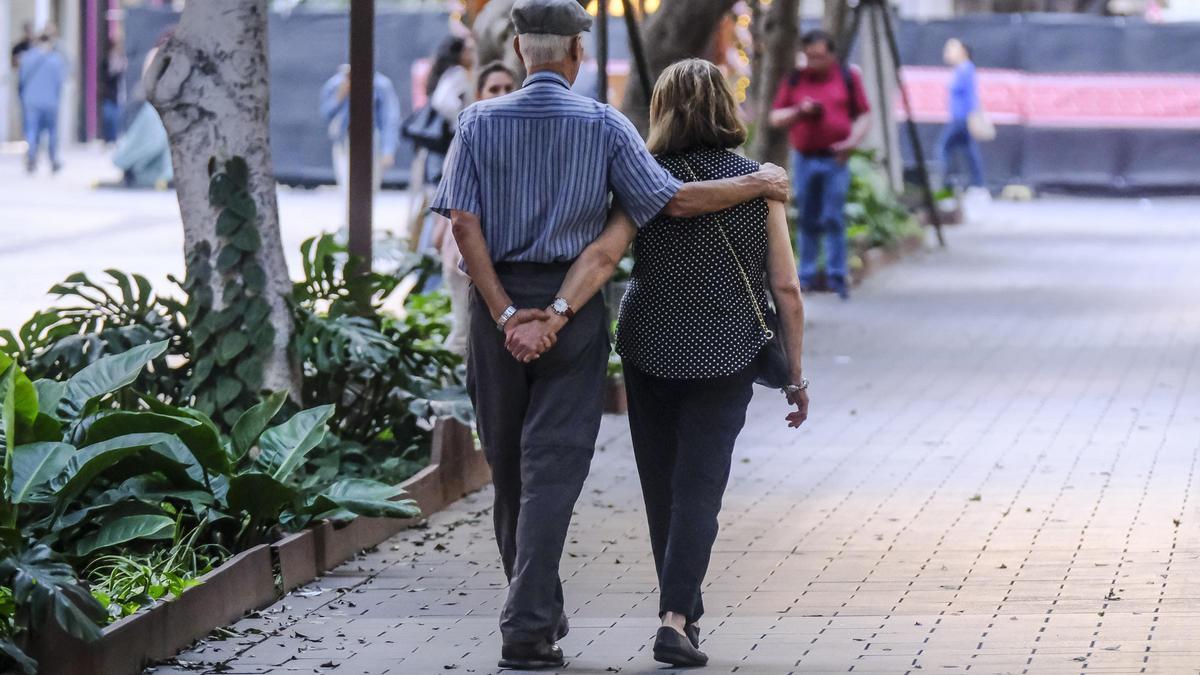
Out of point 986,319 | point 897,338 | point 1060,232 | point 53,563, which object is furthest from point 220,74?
point 1060,232

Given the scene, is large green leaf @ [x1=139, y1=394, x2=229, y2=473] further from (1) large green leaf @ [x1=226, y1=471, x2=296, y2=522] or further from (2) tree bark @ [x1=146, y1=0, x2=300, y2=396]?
(2) tree bark @ [x1=146, y1=0, x2=300, y2=396]

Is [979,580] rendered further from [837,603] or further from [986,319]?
[986,319]

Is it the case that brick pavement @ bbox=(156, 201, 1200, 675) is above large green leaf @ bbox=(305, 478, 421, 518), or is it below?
below

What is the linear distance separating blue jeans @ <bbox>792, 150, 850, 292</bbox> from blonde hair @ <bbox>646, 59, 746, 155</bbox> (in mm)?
9246

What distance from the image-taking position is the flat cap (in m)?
5.12

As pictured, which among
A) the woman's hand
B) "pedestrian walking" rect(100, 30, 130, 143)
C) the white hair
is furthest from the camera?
"pedestrian walking" rect(100, 30, 130, 143)

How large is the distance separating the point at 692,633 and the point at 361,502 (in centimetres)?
151

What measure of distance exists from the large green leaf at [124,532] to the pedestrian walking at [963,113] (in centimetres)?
2021

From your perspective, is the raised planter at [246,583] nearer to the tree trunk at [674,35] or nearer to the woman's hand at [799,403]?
the woman's hand at [799,403]

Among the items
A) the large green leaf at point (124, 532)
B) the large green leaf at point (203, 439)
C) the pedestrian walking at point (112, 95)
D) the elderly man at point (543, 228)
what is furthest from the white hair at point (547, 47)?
the pedestrian walking at point (112, 95)

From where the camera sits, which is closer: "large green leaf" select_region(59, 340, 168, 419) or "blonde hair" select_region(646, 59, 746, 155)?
"blonde hair" select_region(646, 59, 746, 155)

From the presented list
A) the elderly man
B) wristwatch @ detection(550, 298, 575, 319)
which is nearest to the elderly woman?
the elderly man

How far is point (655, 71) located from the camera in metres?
12.7

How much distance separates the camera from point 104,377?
624 centimetres
